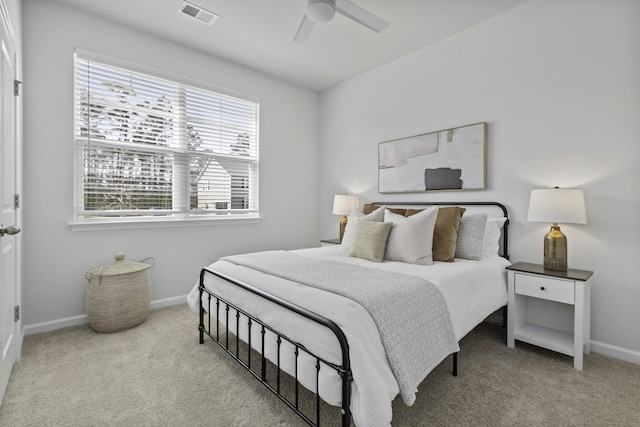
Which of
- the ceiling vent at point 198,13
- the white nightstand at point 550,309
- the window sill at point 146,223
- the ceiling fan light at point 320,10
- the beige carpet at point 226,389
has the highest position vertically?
the ceiling vent at point 198,13

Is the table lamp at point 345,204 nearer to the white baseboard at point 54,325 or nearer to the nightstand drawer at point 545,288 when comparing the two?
the nightstand drawer at point 545,288

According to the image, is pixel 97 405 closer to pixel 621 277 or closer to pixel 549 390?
pixel 549 390

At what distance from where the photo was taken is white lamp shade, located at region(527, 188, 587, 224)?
2.17 meters

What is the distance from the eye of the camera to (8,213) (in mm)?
1869

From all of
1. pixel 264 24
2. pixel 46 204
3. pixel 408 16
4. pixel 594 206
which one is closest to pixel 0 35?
pixel 46 204

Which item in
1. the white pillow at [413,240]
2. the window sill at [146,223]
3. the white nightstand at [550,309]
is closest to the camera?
the white nightstand at [550,309]

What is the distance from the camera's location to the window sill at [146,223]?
9.19 feet

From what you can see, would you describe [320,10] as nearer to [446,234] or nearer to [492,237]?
[446,234]

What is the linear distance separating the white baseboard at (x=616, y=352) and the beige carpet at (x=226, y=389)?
0.07m

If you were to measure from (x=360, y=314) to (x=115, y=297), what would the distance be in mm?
2270

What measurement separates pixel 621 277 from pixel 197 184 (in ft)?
12.6

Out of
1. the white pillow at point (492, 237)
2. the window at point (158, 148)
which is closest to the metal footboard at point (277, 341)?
the window at point (158, 148)

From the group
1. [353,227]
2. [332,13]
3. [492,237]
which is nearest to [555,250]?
[492,237]

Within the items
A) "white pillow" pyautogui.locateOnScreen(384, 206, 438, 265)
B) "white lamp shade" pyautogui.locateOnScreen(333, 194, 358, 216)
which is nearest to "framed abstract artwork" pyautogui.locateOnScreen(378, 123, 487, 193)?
"white lamp shade" pyautogui.locateOnScreen(333, 194, 358, 216)
